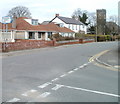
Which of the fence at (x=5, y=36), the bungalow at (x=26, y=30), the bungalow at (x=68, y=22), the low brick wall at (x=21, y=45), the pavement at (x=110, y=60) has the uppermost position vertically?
the bungalow at (x=68, y=22)

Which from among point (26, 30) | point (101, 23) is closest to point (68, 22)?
point (101, 23)

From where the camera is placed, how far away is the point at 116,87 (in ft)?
24.0

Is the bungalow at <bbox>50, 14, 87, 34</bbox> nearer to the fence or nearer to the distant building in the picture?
the distant building

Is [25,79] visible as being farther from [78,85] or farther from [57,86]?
[78,85]

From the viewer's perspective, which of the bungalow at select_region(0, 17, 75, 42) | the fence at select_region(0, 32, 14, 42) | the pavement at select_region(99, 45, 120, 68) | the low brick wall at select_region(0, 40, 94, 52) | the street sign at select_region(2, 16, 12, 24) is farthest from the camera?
the bungalow at select_region(0, 17, 75, 42)

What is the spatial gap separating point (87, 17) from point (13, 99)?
88.4 m

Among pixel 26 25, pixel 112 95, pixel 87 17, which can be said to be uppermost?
pixel 87 17

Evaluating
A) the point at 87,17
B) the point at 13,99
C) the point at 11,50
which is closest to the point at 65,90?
the point at 13,99

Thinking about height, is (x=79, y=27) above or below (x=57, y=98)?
above

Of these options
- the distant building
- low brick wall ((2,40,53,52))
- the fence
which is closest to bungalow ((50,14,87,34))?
the distant building

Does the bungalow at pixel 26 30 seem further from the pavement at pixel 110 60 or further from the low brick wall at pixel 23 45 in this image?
the pavement at pixel 110 60

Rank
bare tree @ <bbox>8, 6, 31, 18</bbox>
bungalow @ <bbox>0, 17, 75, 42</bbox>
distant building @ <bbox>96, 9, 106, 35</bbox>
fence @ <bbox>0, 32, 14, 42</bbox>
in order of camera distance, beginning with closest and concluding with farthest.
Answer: fence @ <bbox>0, 32, 14, 42</bbox>, bungalow @ <bbox>0, 17, 75, 42</bbox>, bare tree @ <bbox>8, 6, 31, 18</bbox>, distant building @ <bbox>96, 9, 106, 35</bbox>

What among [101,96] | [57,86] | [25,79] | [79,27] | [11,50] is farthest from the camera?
[79,27]

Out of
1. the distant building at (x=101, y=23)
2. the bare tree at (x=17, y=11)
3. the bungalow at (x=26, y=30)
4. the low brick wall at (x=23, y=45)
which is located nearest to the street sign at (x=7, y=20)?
the low brick wall at (x=23, y=45)
